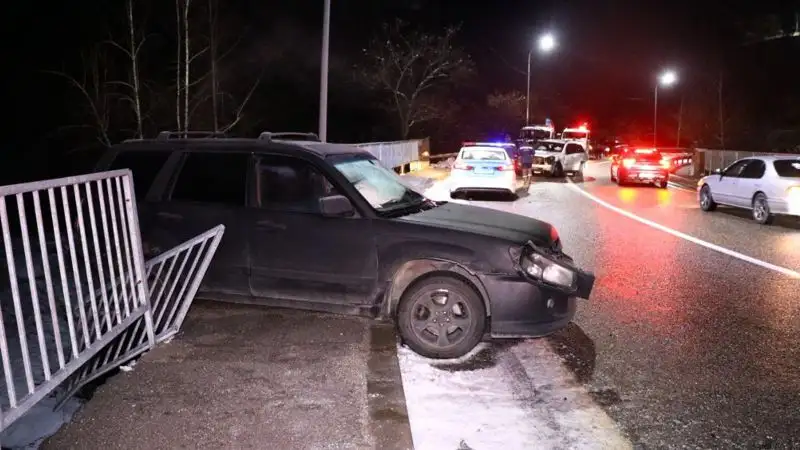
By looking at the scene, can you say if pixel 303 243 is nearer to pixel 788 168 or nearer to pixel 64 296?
pixel 64 296

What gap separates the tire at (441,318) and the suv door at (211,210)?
1.54 metres

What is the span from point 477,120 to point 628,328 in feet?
192

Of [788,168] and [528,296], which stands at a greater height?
[788,168]

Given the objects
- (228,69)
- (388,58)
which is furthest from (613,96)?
(228,69)

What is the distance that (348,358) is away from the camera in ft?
17.5

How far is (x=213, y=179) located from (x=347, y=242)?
4.81 ft

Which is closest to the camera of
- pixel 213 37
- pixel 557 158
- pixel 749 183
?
pixel 749 183

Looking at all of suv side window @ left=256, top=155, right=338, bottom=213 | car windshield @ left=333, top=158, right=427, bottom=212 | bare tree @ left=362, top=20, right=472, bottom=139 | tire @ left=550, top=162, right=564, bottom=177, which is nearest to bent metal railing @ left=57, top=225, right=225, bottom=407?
suv side window @ left=256, top=155, right=338, bottom=213

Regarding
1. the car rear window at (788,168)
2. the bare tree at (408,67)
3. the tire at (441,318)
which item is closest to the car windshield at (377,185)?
the tire at (441,318)

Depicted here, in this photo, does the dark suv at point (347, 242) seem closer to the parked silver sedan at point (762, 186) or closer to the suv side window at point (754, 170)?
the parked silver sedan at point (762, 186)

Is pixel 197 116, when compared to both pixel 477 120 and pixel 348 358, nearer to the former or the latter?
pixel 348 358

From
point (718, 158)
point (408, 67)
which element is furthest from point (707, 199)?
point (408, 67)

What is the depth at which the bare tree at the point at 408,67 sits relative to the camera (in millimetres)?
47875

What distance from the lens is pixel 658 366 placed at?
17.4ft
